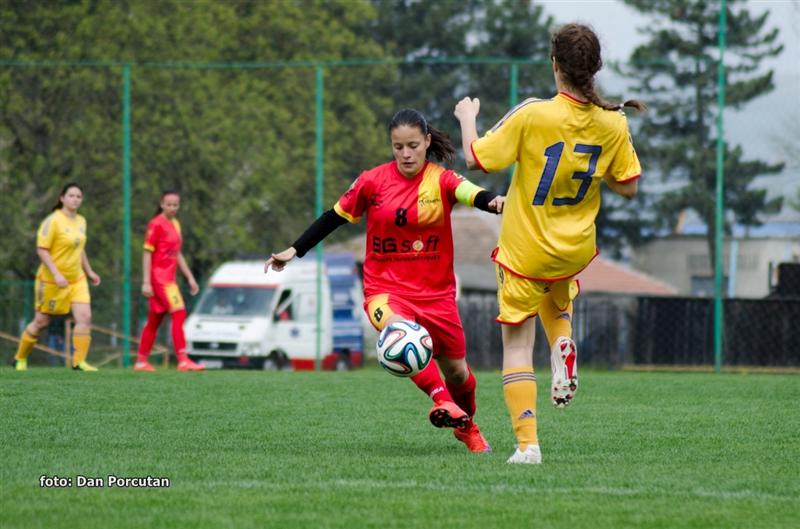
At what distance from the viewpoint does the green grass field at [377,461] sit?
4812 millimetres

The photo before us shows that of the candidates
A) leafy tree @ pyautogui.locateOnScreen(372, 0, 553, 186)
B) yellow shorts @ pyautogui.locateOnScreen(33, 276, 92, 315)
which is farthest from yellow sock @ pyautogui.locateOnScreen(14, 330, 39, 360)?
leafy tree @ pyautogui.locateOnScreen(372, 0, 553, 186)

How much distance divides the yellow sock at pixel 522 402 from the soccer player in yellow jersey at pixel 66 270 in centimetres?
836

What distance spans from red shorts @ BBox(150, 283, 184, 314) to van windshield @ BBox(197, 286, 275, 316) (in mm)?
10523

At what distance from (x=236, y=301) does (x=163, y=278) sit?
10703mm

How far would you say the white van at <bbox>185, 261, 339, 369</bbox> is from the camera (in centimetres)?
2511

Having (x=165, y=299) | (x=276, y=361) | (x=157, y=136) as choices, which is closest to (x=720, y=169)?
(x=165, y=299)

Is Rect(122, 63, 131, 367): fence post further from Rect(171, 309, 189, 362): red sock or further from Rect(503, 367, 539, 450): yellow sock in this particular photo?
Rect(503, 367, 539, 450): yellow sock

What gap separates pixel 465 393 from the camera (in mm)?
7457

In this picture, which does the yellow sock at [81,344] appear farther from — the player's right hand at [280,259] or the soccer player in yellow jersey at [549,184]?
the soccer player in yellow jersey at [549,184]

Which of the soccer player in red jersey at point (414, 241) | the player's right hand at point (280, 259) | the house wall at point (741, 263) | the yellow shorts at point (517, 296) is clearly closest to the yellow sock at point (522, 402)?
the yellow shorts at point (517, 296)

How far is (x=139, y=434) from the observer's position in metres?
7.42

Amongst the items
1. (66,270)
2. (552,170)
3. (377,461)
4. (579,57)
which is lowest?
(377,461)

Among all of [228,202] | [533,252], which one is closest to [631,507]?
[533,252]

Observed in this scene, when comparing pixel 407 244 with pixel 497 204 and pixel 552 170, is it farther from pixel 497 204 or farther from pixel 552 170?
pixel 552 170
